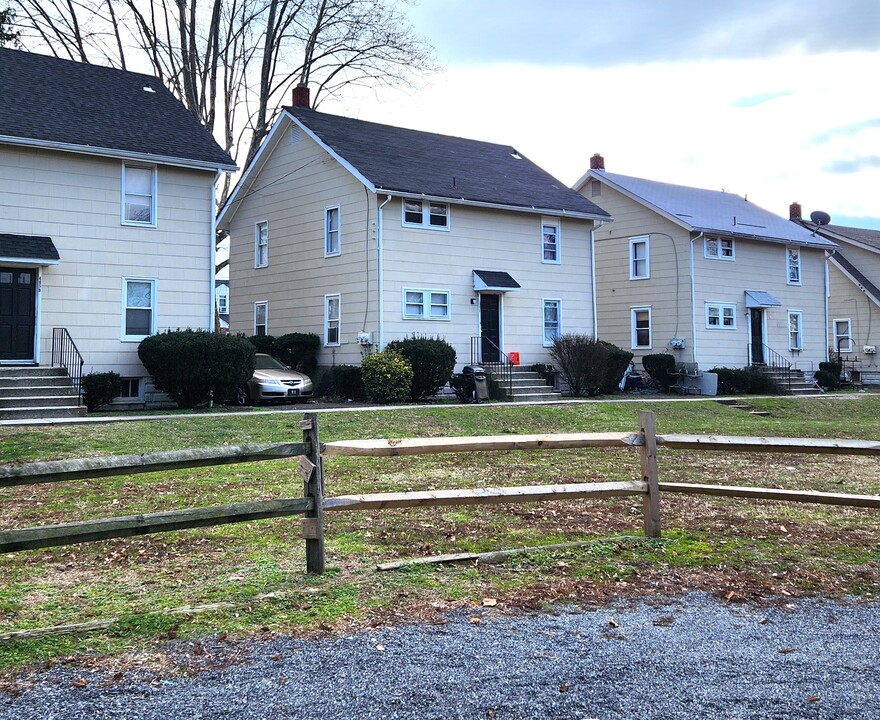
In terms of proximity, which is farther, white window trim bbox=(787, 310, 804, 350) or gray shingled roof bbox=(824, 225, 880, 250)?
gray shingled roof bbox=(824, 225, 880, 250)

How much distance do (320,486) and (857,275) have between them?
126 feet

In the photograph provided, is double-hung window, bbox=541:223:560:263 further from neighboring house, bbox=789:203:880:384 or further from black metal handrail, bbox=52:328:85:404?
neighboring house, bbox=789:203:880:384

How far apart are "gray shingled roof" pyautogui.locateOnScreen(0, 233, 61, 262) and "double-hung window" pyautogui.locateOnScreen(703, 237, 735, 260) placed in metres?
22.0

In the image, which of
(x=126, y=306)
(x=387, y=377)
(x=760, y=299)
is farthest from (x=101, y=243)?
(x=760, y=299)

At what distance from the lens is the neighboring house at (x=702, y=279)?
30.4 meters

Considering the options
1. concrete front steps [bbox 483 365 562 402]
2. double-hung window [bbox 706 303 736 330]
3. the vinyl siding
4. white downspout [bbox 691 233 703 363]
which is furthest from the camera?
double-hung window [bbox 706 303 736 330]

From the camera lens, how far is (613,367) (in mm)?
25734

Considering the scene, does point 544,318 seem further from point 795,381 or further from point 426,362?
point 795,381

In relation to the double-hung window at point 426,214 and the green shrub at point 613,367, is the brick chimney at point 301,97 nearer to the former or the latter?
the double-hung window at point 426,214

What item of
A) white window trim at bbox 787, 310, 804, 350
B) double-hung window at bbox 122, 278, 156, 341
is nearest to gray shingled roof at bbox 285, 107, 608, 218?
double-hung window at bbox 122, 278, 156, 341

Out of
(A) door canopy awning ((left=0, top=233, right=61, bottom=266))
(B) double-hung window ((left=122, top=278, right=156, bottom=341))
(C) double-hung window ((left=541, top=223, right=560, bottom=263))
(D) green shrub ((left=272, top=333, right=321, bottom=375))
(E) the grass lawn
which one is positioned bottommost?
(E) the grass lawn

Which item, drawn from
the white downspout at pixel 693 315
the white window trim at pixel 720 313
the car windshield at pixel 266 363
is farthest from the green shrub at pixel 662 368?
the car windshield at pixel 266 363

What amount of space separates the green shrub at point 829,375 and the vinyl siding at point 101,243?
79.3ft

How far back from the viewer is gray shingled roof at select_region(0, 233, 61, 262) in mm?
18078
